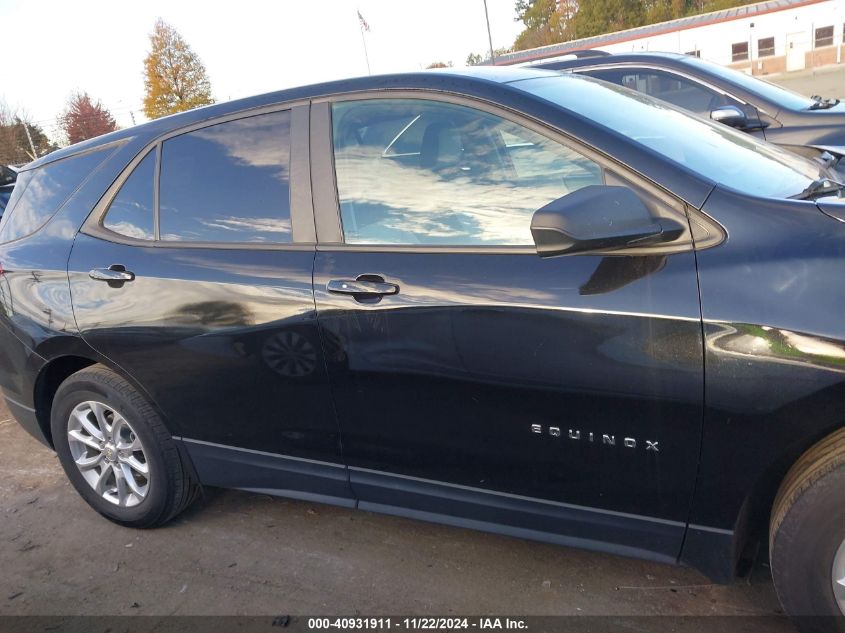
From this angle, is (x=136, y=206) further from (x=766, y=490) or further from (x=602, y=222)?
(x=766, y=490)

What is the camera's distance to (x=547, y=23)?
73.3 meters

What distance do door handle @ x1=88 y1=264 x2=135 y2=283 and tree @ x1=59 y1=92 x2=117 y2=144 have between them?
6094cm

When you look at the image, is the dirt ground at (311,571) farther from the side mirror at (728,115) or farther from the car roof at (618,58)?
the car roof at (618,58)

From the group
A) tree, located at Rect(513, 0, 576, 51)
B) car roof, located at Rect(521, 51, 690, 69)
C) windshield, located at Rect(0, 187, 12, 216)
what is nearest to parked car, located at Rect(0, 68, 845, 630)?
car roof, located at Rect(521, 51, 690, 69)

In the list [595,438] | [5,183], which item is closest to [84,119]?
[5,183]

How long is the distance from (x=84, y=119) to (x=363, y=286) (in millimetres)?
65841

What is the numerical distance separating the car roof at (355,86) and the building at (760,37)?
38249mm

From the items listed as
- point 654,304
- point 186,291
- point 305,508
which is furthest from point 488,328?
point 305,508

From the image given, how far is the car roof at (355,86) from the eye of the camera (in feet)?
8.17

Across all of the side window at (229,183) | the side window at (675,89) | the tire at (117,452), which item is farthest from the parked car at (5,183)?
the side window at (675,89)

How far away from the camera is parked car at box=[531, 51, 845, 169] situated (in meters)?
5.26

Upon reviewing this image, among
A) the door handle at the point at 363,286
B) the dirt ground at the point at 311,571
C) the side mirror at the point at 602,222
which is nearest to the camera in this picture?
the side mirror at the point at 602,222

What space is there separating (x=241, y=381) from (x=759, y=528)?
1.85 m

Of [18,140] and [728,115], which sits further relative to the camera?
[18,140]
